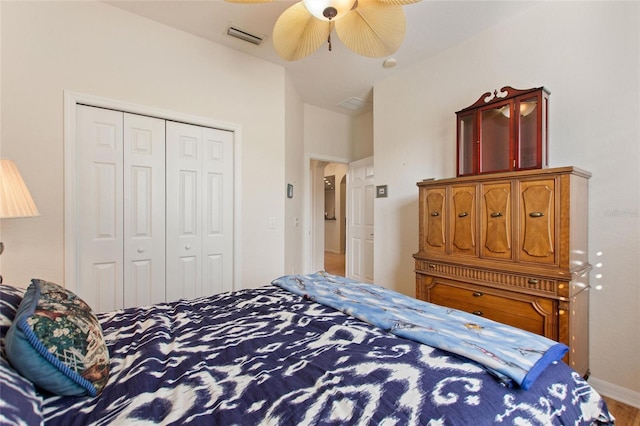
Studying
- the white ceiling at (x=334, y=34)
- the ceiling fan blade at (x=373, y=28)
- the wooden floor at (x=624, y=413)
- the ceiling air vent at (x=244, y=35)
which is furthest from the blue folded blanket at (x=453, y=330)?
the ceiling air vent at (x=244, y=35)

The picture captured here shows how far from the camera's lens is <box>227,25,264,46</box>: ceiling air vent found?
256 cm

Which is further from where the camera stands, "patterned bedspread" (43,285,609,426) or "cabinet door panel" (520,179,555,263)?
"cabinet door panel" (520,179,555,263)

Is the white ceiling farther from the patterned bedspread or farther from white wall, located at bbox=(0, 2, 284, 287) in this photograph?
the patterned bedspread

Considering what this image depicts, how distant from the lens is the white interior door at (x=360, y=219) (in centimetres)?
422

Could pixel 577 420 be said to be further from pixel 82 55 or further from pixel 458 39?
pixel 82 55

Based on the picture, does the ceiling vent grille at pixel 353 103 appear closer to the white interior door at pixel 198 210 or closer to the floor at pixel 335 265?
the white interior door at pixel 198 210

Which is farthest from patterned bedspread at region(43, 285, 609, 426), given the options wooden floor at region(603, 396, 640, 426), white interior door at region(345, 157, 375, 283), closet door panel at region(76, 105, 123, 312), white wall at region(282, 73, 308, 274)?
white interior door at region(345, 157, 375, 283)

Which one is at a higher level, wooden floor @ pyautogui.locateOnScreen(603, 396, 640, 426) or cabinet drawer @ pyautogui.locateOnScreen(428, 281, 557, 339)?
cabinet drawer @ pyautogui.locateOnScreen(428, 281, 557, 339)

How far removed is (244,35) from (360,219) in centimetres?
281

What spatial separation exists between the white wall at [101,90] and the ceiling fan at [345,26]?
1230mm

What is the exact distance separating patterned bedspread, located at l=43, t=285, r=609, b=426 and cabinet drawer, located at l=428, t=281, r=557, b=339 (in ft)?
3.14

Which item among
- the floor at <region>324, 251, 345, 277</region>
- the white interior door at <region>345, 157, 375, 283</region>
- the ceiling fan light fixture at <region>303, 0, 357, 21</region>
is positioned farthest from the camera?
the floor at <region>324, 251, 345, 277</region>

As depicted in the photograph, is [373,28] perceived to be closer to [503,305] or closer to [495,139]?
[495,139]

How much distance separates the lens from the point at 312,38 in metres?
1.81
